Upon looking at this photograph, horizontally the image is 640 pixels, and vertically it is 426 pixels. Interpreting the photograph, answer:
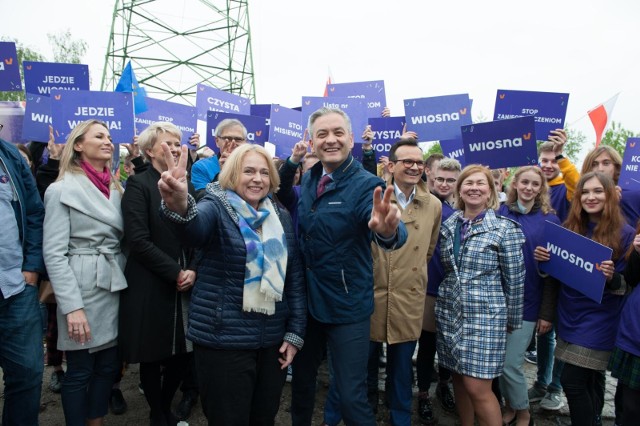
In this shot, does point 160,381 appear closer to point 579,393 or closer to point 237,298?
point 237,298

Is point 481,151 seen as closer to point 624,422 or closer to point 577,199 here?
point 577,199

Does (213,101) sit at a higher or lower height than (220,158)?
higher

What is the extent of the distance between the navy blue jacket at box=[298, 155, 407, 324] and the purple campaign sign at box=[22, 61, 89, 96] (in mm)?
4238

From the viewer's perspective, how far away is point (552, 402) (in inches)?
155

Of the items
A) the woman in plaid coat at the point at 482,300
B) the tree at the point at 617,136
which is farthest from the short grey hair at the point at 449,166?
the tree at the point at 617,136

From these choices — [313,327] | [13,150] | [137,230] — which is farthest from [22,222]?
[313,327]

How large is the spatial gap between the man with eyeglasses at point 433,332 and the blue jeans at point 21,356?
2.86 m

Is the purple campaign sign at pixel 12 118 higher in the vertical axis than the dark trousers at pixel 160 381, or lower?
higher

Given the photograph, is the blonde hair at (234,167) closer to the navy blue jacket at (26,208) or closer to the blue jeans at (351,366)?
the blue jeans at (351,366)

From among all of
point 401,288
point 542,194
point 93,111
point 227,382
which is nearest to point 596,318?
point 542,194

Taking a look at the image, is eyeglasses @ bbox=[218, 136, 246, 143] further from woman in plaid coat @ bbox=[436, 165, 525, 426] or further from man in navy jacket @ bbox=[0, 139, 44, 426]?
woman in plaid coat @ bbox=[436, 165, 525, 426]

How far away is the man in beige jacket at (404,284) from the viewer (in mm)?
3184

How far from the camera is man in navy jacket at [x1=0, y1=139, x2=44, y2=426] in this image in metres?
Answer: 2.54

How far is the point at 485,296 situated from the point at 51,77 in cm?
543
